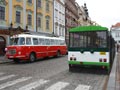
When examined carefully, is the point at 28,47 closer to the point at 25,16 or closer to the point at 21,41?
the point at 21,41

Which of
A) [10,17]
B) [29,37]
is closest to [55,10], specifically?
[10,17]

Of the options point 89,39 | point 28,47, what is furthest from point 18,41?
point 89,39

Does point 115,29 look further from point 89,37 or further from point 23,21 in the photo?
point 89,37

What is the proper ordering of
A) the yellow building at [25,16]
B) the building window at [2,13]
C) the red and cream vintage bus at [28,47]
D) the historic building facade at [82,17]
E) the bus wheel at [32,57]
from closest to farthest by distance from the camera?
the red and cream vintage bus at [28,47]
the bus wheel at [32,57]
the building window at [2,13]
the yellow building at [25,16]
the historic building facade at [82,17]

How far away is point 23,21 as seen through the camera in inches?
1207

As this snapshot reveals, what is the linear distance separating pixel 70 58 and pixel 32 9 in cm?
2107

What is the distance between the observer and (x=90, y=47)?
42.8ft

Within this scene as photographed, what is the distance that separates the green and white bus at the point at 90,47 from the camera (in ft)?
41.8

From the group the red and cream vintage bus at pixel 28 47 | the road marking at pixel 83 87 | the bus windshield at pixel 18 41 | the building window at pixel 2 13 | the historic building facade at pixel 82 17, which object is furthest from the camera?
the historic building facade at pixel 82 17

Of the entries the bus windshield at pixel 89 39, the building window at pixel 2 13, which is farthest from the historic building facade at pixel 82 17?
the bus windshield at pixel 89 39

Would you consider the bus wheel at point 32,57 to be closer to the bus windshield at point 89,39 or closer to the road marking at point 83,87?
the bus windshield at point 89,39

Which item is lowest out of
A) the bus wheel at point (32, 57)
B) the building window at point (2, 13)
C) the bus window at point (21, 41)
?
the bus wheel at point (32, 57)

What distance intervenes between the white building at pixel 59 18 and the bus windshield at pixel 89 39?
28.7 m

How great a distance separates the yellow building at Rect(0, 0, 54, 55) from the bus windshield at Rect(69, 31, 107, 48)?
14975 millimetres
